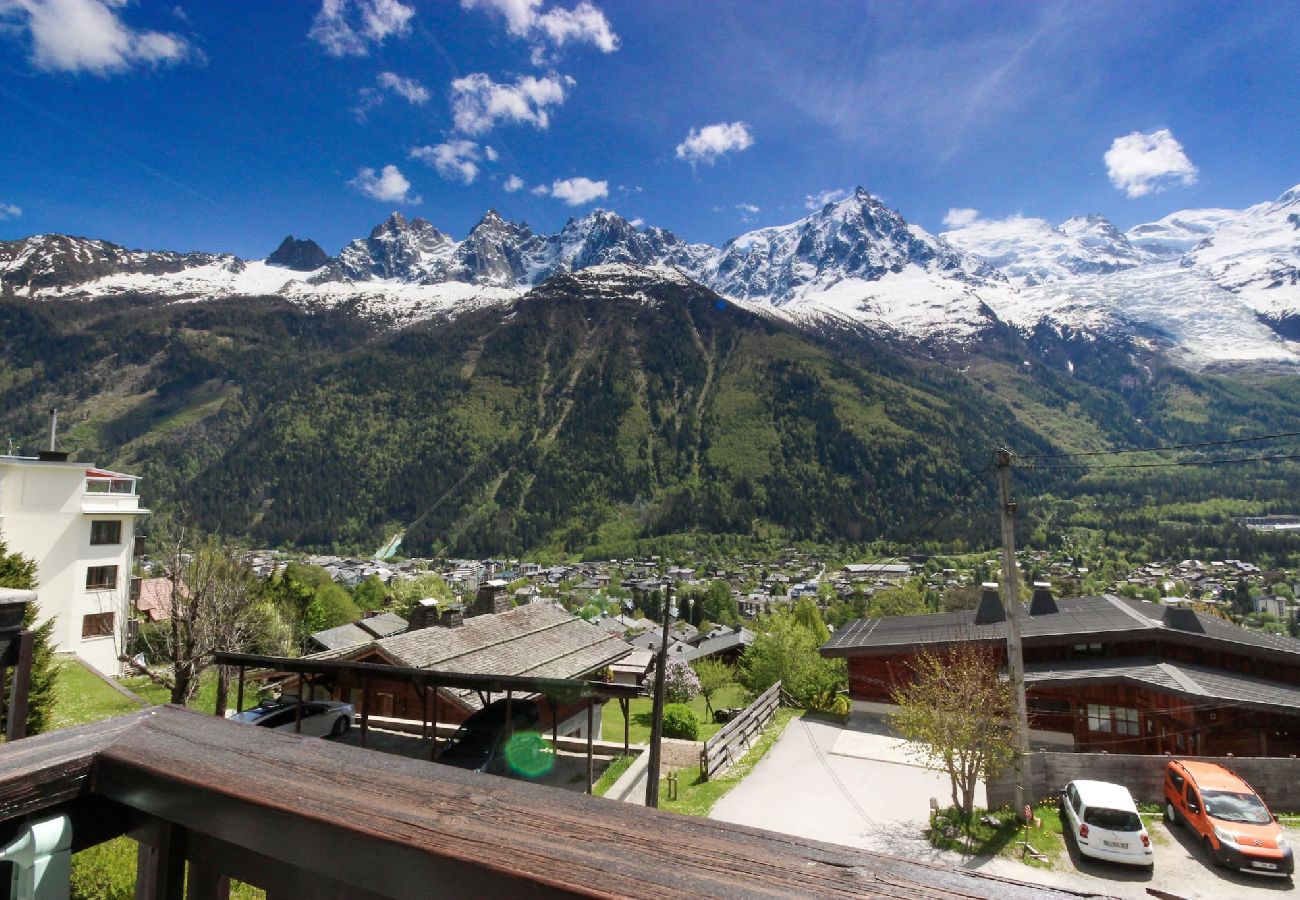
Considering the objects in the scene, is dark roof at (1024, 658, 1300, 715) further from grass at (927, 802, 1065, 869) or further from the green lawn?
the green lawn

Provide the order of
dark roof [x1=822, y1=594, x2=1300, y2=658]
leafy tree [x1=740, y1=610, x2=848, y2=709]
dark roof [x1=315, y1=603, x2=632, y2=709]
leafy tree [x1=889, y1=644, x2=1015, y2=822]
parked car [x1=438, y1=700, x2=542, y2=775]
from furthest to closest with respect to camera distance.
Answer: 1. leafy tree [x1=740, y1=610, x2=848, y2=709]
2. dark roof [x1=822, y1=594, x2=1300, y2=658]
3. dark roof [x1=315, y1=603, x2=632, y2=709]
4. leafy tree [x1=889, y1=644, x2=1015, y2=822]
5. parked car [x1=438, y1=700, x2=542, y2=775]

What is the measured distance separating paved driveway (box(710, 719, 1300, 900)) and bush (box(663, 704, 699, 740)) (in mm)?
4175

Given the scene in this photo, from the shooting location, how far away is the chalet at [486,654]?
22.4 metres

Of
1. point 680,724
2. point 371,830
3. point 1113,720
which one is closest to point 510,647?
point 680,724

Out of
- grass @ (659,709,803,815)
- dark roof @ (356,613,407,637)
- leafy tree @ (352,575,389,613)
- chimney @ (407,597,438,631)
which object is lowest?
leafy tree @ (352,575,389,613)

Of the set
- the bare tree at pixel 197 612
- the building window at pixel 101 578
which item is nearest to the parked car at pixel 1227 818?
the bare tree at pixel 197 612

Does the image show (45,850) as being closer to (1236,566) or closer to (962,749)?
(962,749)

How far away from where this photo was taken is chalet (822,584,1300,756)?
25.5 meters

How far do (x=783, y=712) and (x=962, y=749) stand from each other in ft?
60.0

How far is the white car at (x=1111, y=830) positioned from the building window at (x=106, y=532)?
42.0 meters

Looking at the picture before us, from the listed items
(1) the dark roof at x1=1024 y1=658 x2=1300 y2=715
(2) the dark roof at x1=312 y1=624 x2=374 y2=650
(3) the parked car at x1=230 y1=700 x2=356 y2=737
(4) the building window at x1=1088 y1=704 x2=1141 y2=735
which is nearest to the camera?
(3) the parked car at x1=230 y1=700 x2=356 y2=737

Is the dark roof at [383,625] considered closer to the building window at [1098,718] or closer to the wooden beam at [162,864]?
the building window at [1098,718]

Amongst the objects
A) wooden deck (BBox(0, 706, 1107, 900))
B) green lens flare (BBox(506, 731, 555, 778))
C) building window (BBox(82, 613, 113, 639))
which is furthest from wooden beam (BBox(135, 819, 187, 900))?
building window (BBox(82, 613, 113, 639))

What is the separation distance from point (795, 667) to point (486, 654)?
22.4m
